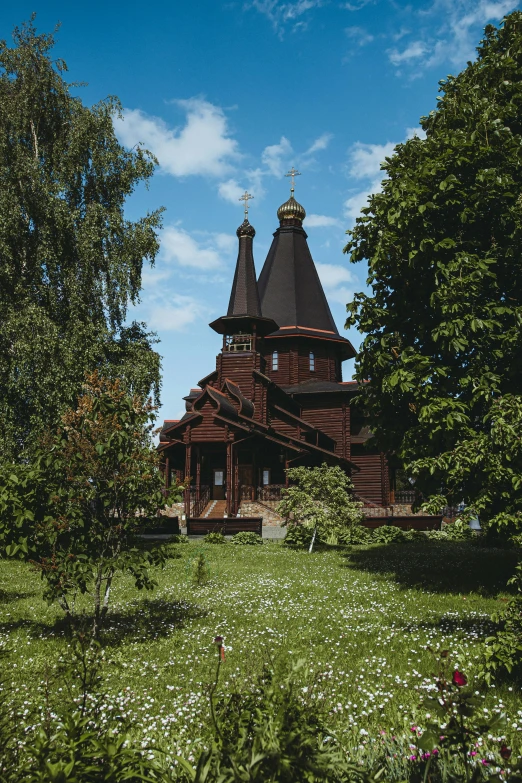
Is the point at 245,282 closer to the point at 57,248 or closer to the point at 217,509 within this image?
the point at 217,509

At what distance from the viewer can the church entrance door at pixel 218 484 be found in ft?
116

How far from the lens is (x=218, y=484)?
117 feet

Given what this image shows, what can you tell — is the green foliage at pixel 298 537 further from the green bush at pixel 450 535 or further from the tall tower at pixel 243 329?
the tall tower at pixel 243 329

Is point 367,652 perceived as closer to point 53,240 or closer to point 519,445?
point 519,445

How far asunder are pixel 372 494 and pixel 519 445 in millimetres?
29635

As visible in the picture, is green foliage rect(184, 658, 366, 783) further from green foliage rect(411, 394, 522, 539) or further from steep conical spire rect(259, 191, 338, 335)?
steep conical spire rect(259, 191, 338, 335)

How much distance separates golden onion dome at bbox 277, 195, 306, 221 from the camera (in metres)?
47.9

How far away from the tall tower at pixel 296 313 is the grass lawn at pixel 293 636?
25381 mm

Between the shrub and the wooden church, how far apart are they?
453 cm

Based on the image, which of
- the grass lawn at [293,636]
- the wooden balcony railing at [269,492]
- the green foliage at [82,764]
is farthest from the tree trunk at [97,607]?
the wooden balcony railing at [269,492]

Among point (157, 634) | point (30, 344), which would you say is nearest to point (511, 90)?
point (157, 634)

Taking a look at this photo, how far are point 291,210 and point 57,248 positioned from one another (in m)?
30.1

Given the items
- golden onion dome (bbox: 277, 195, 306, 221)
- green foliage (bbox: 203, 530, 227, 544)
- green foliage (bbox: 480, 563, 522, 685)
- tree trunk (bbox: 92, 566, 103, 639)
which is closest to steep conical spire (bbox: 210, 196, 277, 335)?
golden onion dome (bbox: 277, 195, 306, 221)

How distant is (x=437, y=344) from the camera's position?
1332cm
